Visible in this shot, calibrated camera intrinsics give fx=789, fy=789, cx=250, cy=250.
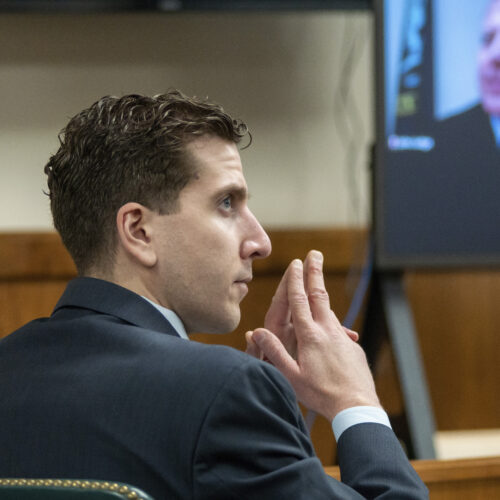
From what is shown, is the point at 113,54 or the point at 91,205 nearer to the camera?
the point at 91,205

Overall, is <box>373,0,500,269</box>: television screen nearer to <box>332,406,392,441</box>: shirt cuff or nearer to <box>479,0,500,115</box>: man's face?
<box>479,0,500,115</box>: man's face

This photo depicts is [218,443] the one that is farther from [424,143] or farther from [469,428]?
[469,428]

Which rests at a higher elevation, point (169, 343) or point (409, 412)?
point (169, 343)

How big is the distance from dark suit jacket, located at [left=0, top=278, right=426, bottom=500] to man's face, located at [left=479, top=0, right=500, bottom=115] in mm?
1373

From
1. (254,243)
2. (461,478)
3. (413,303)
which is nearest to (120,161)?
(254,243)

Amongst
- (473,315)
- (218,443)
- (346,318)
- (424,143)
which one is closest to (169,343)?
(218,443)

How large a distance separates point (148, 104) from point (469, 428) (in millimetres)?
1822

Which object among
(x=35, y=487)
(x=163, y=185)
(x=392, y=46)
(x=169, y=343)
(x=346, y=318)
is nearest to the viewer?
(x=35, y=487)

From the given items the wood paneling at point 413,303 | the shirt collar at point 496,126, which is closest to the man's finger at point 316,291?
the shirt collar at point 496,126

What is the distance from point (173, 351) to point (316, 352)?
11.5 inches

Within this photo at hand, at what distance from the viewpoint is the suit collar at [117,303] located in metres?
0.95

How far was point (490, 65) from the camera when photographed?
81.7 inches

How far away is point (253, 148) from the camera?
8.12ft

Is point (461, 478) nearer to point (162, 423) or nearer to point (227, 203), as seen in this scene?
point (227, 203)
